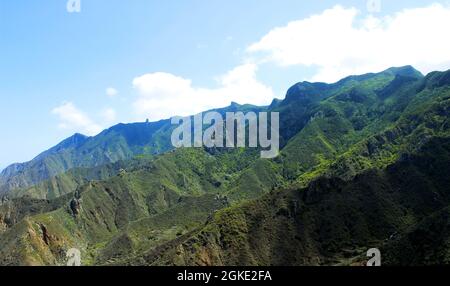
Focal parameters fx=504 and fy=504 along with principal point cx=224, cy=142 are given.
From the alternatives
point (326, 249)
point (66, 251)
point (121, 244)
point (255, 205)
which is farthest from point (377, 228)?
point (66, 251)

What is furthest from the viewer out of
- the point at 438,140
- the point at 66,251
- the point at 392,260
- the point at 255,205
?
the point at 66,251

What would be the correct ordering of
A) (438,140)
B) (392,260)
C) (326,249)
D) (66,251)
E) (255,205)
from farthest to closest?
(66,251), (438,140), (255,205), (326,249), (392,260)

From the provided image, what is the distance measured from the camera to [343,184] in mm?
Answer: 134875

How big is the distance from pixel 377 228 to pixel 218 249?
3940 centimetres


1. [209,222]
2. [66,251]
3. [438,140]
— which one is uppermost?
[438,140]

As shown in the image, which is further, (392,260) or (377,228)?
(377,228)

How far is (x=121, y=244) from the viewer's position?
7402 inches

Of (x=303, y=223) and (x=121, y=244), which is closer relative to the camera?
(x=303, y=223)

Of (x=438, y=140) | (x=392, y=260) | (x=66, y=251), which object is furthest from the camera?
(x=66, y=251)
